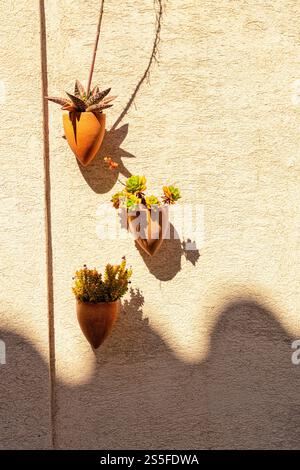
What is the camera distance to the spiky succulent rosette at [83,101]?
328cm

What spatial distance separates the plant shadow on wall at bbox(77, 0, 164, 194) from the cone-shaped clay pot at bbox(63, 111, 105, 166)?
15 centimetres

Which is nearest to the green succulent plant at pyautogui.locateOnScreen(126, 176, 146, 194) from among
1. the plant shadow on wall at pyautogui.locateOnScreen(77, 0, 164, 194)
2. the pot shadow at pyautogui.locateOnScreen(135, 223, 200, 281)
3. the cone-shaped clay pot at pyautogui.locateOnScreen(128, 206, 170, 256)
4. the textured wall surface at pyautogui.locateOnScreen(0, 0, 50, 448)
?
the cone-shaped clay pot at pyautogui.locateOnScreen(128, 206, 170, 256)

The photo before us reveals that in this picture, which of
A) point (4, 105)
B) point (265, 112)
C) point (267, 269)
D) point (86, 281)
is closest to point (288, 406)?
point (267, 269)

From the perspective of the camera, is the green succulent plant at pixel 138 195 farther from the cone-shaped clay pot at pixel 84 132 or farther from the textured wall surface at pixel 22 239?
the textured wall surface at pixel 22 239

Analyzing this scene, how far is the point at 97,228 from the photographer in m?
3.55

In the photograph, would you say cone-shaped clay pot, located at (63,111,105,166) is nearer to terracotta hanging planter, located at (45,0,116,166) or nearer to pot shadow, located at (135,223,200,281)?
terracotta hanging planter, located at (45,0,116,166)

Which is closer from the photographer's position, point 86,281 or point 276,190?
point 86,281

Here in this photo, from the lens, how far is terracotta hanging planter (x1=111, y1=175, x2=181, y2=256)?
3318 mm

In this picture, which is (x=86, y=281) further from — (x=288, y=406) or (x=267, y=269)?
(x=288, y=406)

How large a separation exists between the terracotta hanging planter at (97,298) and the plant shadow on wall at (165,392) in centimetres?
24

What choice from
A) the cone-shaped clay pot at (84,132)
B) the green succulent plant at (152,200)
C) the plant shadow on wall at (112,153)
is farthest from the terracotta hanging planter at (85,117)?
the green succulent plant at (152,200)

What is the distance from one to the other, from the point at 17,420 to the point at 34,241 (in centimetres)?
108

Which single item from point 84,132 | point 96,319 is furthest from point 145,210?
point 96,319

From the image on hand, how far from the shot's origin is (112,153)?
11.6 ft
